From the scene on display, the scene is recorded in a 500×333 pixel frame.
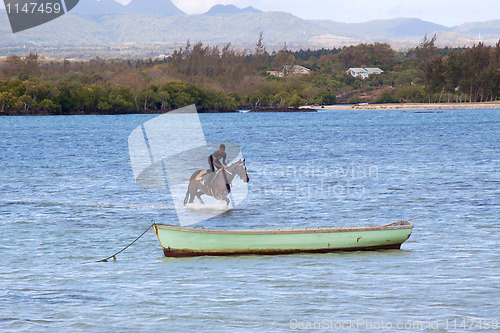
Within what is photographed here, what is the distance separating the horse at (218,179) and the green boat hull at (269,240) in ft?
18.5

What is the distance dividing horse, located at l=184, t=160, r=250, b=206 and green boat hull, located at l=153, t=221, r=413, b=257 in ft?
18.5

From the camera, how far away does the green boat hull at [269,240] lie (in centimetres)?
1825

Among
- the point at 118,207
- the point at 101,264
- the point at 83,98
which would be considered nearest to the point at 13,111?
the point at 83,98

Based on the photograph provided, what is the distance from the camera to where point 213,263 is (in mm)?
18391

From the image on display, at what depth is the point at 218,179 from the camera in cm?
2484

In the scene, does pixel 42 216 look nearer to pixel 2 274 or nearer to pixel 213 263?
pixel 2 274

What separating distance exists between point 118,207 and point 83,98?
168642mm
